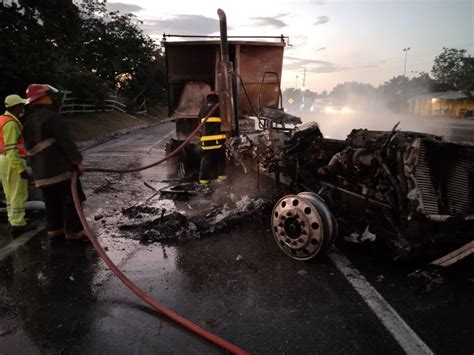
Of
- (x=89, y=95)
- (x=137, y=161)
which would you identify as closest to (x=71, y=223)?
(x=137, y=161)

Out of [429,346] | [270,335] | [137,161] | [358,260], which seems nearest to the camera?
[429,346]

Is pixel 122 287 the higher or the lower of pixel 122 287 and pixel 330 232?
the lower

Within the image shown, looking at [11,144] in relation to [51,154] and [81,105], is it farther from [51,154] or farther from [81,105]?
[81,105]

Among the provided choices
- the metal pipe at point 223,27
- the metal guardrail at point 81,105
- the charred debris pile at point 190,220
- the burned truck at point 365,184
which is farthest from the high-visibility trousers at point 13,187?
the metal guardrail at point 81,105

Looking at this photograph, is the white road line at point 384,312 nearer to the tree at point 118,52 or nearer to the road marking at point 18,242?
the road marking at point 18,242

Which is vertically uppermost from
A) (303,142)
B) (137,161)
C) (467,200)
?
(303,142)

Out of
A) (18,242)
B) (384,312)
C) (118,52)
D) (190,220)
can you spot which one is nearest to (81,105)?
(118,52)

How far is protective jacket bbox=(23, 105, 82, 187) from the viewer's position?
4527 mm

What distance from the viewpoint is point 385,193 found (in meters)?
3.75

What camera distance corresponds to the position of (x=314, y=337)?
2.77 metres

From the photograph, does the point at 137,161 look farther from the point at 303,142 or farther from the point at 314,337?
the point at 314,337

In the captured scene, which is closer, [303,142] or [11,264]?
[11,264]

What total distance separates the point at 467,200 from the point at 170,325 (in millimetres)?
2922

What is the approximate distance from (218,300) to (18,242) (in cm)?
290
